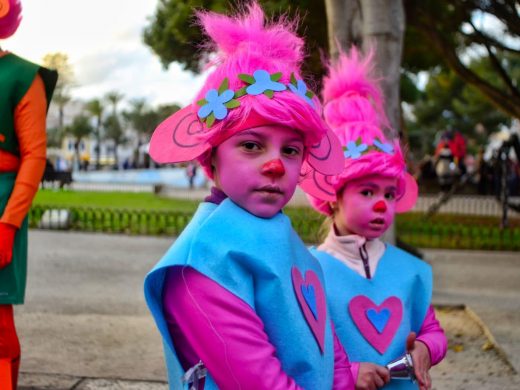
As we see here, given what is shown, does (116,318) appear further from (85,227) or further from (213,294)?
(85,227)

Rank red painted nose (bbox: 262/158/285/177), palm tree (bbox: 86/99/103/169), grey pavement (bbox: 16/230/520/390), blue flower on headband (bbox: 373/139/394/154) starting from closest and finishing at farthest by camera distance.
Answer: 1. red painted nose (bbox: 262/158/285/177)
2. blue flower on headband (bbox: 373/139/394/154)
3. grey pavement (bbox: 16/230/520/390)
4. palm tree (bbox: 86/99/103/169)

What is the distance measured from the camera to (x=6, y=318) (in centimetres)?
294

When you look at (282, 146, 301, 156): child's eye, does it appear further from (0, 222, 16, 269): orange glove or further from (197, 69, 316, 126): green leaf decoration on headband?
(0, 222, 16, 269): orange glove

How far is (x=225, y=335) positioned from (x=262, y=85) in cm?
66

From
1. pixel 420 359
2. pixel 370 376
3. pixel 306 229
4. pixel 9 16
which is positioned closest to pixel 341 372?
pixel 370 376

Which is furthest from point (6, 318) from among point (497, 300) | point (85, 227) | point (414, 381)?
point (85, 227)

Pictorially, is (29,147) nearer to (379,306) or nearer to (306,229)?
(379,306)

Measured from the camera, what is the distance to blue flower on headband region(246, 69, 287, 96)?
6.22 feet

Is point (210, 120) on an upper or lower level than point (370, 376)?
upper

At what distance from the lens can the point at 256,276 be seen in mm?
1808

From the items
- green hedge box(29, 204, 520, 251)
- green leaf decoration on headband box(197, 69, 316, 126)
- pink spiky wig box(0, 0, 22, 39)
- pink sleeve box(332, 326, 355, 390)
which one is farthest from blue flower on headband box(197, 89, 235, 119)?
green hedge box(29, 204, 520, 251)

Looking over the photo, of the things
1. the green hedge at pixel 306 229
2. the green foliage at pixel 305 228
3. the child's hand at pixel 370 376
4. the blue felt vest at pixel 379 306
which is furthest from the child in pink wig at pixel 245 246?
the green hedge at pixel 306 229

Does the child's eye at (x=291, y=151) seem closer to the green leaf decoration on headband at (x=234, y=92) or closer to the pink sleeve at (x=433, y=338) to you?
the green leaf decoration on headband at (x=234, y=92)

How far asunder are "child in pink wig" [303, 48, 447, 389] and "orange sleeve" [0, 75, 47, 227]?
1173mm
